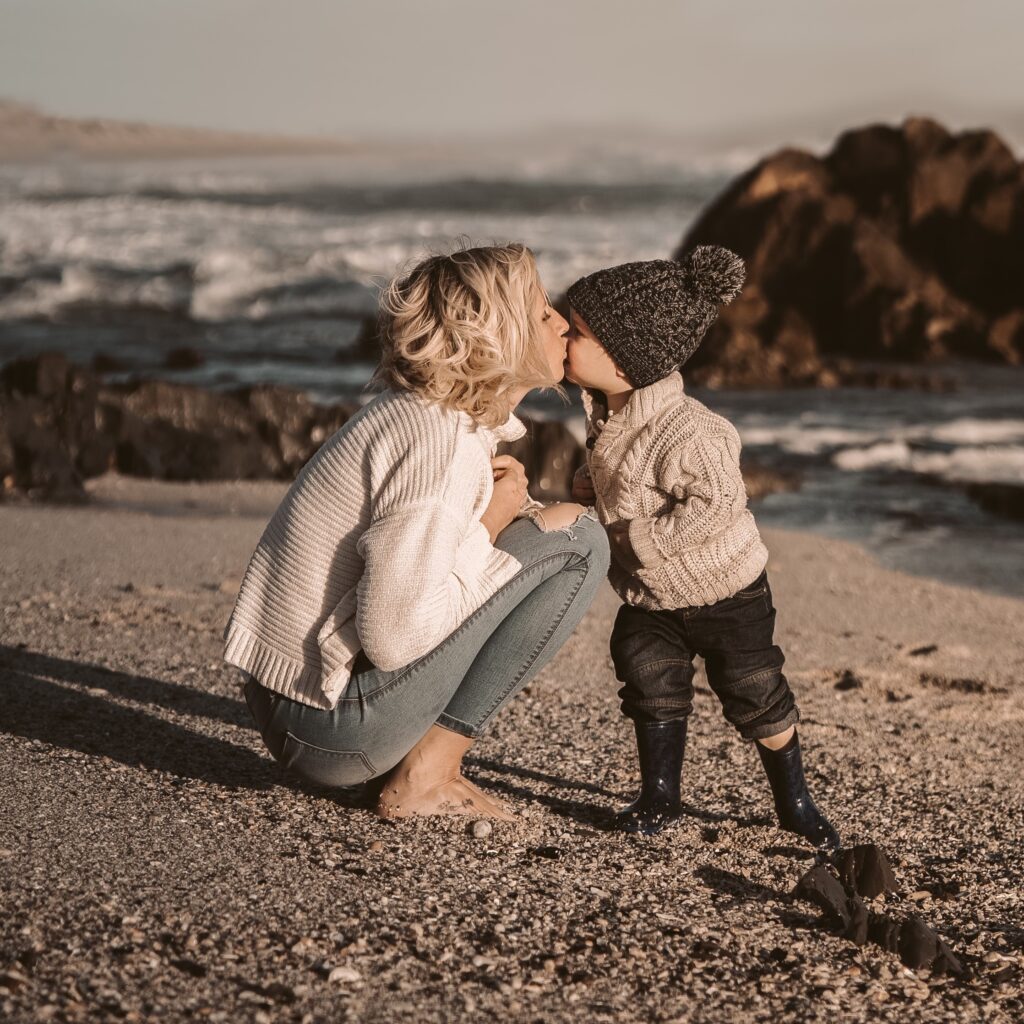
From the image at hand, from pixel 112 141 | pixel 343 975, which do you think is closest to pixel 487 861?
pixel 343 975

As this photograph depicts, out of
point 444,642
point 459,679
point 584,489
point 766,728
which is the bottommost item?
point 766,728

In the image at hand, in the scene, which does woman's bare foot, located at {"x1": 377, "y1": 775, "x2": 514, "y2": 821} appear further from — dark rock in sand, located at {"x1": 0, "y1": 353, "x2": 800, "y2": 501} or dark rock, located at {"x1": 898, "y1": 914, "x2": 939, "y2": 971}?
dark rock in sand, located at {"x1": 0, "y1": 353, "x2": 800, "y2": 501}

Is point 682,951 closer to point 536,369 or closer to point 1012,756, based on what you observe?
point 536,369

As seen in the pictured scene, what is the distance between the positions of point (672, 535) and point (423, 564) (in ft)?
2.12

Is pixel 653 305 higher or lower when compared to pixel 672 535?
higher

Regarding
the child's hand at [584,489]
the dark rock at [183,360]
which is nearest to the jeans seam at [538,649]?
the child's hand at [584,489]

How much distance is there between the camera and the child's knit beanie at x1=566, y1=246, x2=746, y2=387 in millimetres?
3168

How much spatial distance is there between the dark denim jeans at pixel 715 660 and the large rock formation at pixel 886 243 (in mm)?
13732

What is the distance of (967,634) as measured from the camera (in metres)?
5.70

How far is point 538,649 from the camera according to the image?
10.1ft

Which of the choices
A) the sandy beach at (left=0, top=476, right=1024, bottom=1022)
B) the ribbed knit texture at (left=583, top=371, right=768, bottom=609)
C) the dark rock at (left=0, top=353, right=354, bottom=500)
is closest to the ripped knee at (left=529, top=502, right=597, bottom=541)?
the ribbed knit texture at (left=583, top=371, right=768, bottom=609)

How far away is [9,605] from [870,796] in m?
3.19

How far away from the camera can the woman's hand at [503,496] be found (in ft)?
10.00

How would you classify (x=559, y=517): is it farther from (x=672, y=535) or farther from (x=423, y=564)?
(x=423, y=564)
